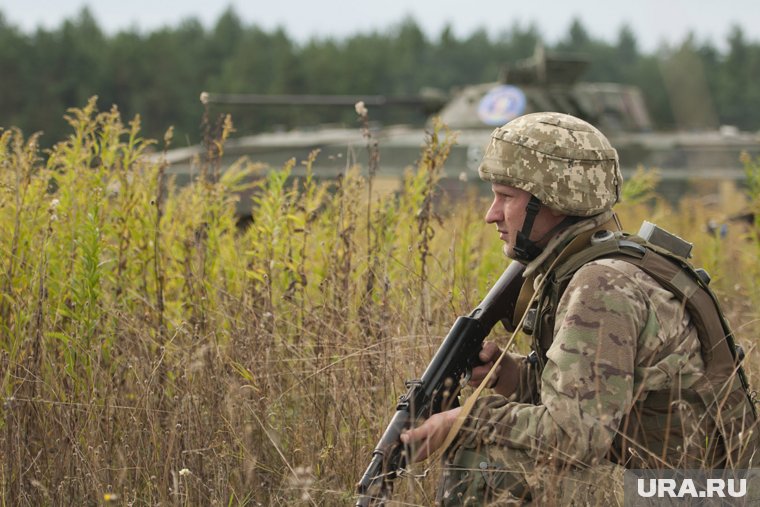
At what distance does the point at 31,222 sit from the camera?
15.0 ft

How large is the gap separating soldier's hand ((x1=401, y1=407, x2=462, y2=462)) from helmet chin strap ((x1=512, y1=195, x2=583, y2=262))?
0.49 m

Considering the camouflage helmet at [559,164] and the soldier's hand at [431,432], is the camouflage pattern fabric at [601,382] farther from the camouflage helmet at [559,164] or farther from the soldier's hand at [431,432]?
the camouflage helmet at [559,164]

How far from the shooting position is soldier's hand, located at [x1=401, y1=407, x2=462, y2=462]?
113 inches

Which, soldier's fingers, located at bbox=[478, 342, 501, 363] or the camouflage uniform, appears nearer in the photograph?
the camouflage uniform

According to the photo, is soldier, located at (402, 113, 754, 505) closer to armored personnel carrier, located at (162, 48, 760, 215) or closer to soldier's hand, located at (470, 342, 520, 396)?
soldier's hand, located at (470, 342, 520, 396)

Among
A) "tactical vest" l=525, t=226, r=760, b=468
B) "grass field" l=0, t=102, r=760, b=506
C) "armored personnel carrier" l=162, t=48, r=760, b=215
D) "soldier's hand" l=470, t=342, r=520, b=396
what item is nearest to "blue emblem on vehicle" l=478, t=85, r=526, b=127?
"armored personnel carrier" l=162, t=48, r=760, b=215

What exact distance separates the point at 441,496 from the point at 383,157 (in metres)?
11.2

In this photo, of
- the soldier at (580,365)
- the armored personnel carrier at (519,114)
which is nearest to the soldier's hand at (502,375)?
the soldier at (580,365)

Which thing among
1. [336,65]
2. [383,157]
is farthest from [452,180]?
[336,65]

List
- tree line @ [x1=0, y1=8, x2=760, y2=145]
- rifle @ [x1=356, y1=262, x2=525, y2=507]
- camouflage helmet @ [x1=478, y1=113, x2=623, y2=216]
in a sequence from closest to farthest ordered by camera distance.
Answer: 1. rifle @ [x1=356, y1=262, x2=525, y2=507]
2. camouflage helmet @ [x1=478, y1=113, x2=623, y2=216]
3. tree line @ [x1=0, y1=8, x2=760, y2=145]

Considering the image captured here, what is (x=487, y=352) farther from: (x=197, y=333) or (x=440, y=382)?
(x=197, y=333)

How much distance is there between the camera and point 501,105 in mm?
14523

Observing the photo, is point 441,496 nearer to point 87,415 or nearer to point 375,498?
point 375,498

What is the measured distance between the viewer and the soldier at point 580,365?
106 inches
